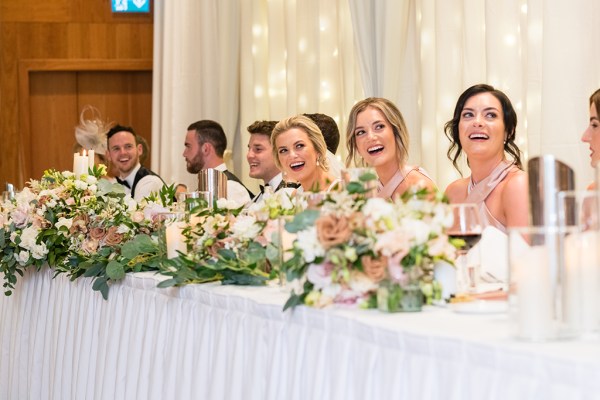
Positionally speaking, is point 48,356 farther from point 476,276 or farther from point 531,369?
point 531,369

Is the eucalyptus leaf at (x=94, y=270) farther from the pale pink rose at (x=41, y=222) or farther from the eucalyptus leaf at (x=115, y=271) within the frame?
the pale pink rose at (x=41, y=222)

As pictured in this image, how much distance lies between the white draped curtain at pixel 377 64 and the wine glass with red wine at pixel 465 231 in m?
2.18

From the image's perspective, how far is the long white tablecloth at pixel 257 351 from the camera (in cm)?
202

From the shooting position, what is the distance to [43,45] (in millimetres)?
11305

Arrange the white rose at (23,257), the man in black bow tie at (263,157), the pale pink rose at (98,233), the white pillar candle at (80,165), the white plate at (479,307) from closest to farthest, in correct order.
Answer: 1. the white plate at (479,307)
2. the pale pink rose at (98,233)
3. the white rose at (23,257)
4. the white pillar candle at (80,165)
5. the man in black bow tie at (263,157)

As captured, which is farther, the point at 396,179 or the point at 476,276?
the point at 396,179

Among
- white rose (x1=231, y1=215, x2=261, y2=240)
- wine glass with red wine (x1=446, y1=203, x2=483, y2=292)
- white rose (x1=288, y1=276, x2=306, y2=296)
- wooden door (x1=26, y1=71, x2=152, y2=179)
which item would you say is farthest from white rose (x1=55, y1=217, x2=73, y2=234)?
wooden door (x1=26, y1=71, x2=152, y2=179)

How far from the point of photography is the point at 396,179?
16.6 ft

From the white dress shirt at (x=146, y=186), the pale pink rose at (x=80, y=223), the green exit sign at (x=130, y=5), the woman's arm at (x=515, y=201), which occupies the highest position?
the green exit sign at (x=130, y=5)

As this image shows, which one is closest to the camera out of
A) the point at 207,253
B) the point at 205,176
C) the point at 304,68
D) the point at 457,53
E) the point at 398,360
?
the point at 398,360

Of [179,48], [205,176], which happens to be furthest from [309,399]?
[179,48]

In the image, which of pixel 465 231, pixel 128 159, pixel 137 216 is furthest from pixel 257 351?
pixel 128 159

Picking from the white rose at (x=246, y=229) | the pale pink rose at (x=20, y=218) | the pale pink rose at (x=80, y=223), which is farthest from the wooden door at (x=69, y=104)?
the white rose at (x=246, y=229)

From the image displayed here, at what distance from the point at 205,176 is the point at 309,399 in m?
1.77
